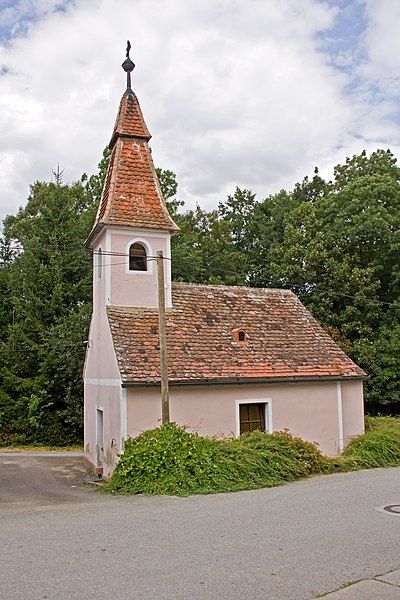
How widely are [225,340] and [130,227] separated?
15.0ft

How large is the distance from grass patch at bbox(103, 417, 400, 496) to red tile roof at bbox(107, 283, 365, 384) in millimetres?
2191

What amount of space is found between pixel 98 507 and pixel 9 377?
19.2 meters

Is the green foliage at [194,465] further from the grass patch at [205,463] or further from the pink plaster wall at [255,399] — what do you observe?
the pink plaster wall at [255,399]

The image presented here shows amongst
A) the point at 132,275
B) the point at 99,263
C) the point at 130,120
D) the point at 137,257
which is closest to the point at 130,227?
the point at 137,257

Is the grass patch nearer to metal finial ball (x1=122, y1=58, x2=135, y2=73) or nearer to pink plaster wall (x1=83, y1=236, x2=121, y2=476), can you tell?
pink plaster wall (x1=83, y1=236, x2=121, y2=476)

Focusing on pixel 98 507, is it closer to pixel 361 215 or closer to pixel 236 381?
pixel 236 381

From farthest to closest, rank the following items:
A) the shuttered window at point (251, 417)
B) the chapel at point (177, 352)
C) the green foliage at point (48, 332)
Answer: the green foliage at point (48, 332)
the shuttered window at point (251, 417)
the chapel at point (177, 352)

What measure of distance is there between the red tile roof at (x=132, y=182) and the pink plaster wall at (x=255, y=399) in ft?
17.4

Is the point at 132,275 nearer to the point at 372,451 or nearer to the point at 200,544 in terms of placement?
the point at 372,451

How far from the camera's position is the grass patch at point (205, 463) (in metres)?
13.1

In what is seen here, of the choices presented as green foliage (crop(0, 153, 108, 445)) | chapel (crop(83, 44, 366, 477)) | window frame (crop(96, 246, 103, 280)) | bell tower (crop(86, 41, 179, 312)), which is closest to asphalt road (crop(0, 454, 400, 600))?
chapel (crop(83, 44, 366, 477))

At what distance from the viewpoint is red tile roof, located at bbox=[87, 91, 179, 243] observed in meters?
18.0

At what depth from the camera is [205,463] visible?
13445 millimetres

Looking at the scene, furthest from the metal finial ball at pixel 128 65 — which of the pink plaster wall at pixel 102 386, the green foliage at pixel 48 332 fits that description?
the green foliage at pixel 48 332
